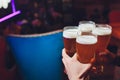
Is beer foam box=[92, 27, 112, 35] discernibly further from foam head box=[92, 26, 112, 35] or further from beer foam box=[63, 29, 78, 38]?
beer foam box=[63, 29, 78, 38]

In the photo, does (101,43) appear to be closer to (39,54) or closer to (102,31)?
(102,31)

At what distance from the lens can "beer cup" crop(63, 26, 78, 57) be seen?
1.35m

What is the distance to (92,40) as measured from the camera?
3.98ft

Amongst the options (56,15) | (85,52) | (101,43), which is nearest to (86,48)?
(85,52)

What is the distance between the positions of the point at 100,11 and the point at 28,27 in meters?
2.84

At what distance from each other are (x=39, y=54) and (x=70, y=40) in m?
0.63

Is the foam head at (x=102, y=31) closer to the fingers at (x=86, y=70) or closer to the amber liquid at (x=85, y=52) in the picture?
the amber liquid at (x=85, y=52)

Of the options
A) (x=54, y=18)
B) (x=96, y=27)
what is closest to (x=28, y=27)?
(x=54, y=18)

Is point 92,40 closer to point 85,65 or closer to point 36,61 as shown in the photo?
point 85,65

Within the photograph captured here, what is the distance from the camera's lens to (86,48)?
1.19m

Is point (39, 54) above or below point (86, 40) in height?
below

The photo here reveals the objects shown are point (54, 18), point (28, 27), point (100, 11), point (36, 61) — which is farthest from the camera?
point (100, 11)

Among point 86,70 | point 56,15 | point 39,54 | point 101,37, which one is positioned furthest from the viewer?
point 56,15

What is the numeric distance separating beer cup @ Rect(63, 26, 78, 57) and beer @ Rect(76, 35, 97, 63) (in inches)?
4.7
